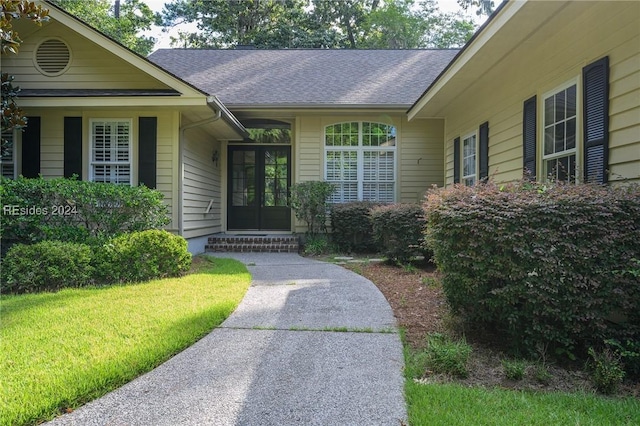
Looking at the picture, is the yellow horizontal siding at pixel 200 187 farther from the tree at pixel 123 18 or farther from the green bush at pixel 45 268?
the tree at pixel 123 18

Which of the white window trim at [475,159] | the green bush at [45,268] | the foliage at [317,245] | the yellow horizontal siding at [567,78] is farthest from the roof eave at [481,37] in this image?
the green bush at [45,268]

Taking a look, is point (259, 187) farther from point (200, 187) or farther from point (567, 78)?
point (567, 78)

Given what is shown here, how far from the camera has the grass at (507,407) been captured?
2230mm

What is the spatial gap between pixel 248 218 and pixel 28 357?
7969 millimetres

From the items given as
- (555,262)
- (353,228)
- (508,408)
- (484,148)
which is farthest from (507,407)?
(353,228)

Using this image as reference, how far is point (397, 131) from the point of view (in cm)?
1018

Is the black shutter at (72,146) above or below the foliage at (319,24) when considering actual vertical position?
below

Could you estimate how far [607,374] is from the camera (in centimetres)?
265

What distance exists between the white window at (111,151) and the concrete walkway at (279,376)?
474 centimetres

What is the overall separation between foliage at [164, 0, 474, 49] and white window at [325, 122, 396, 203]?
1588cm

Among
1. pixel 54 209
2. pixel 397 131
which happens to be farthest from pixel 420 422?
pixel 397 131

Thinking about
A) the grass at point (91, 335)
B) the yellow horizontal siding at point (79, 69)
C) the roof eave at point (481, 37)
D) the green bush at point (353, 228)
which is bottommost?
the grass at point (91, 335)

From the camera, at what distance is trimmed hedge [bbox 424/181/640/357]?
2.87 meters

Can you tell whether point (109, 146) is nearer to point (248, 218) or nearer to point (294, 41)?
point (248, 218)
